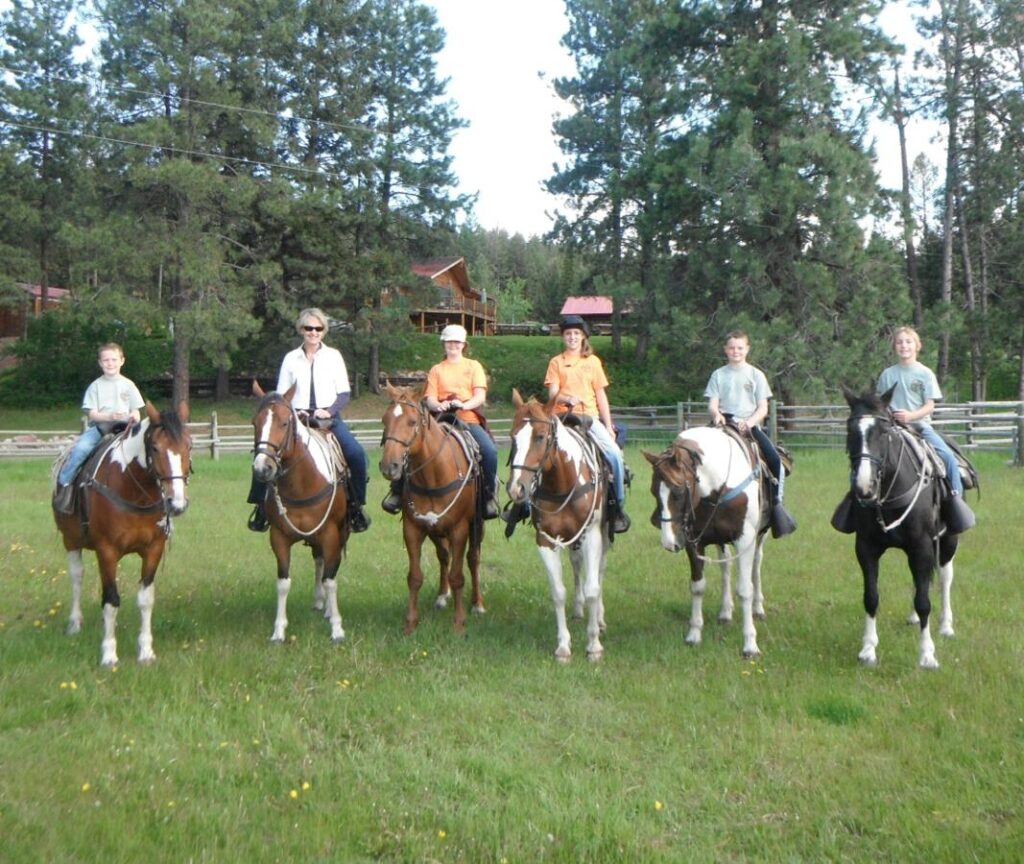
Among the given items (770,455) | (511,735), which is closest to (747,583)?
(770,455)

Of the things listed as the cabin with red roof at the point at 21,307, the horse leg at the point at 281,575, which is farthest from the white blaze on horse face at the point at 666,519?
the cabin with red roof at the point at 21,307

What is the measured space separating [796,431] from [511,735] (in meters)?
19.6

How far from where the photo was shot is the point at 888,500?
263 inches

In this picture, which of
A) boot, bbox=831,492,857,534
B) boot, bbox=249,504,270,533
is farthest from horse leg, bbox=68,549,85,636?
boot, bbox=831,492,857,534

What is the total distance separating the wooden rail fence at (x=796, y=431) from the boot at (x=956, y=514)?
12.6 metres

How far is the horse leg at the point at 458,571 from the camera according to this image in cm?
783

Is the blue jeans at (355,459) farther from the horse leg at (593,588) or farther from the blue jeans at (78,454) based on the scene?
the horse leg at (593,588)

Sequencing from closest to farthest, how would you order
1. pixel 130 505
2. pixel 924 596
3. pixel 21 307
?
pixel 924 596 < pixel 130 505 < pixel 21 307

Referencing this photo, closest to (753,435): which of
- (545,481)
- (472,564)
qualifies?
(545,481)

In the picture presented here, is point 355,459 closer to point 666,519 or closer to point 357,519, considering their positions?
point 357,519

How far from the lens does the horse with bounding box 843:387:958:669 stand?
646 centimetres

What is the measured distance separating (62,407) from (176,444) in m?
32.9

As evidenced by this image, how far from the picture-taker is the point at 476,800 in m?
4.66

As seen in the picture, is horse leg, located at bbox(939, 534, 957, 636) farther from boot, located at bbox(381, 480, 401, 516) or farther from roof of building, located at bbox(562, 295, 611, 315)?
roof of building, located at bbox(562, 295, 611, 315)
